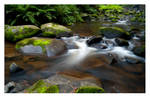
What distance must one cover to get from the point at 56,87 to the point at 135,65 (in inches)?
105

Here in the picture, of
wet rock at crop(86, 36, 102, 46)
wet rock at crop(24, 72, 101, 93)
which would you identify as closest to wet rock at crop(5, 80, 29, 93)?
wet rock at crop(24, 72, 101, 93)

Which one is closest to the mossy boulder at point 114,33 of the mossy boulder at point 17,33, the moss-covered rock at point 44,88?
the mossy boulder at point 17,33

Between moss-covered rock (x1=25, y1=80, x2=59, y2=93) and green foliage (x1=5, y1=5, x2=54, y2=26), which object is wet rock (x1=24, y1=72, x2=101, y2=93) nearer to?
moss-covered rock (x1=25, y1=80, x2=59, y2=93)

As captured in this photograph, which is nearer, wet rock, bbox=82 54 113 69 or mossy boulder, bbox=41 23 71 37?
wet rock, bbox=82 54 113 69

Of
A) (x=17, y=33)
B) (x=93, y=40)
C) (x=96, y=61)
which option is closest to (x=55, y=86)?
(x=96, y=61)

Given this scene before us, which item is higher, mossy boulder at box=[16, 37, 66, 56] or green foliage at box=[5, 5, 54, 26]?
green foliage at box=[5, 5, 54, 26]

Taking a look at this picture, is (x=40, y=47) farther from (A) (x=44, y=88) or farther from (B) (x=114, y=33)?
(B) (x=114, y=33)

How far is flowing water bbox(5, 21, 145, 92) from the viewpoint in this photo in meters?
2.85

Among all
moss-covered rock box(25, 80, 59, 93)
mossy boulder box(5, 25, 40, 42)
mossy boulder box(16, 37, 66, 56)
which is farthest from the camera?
mossy boulder box(5, 25, 40, 42)

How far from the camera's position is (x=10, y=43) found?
498cm

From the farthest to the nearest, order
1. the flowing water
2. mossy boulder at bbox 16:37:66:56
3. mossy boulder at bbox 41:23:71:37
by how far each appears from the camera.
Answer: mossy boulder at bbox 41:23:71:37
mossy boulder at bbox 16:37:66:56
the flowing water

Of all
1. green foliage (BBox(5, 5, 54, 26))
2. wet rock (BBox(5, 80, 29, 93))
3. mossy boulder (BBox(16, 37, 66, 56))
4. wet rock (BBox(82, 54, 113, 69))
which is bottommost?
wet rock (BBox(5, 80, 29, 93))

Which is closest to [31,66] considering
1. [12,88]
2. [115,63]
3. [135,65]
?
[12,88]
